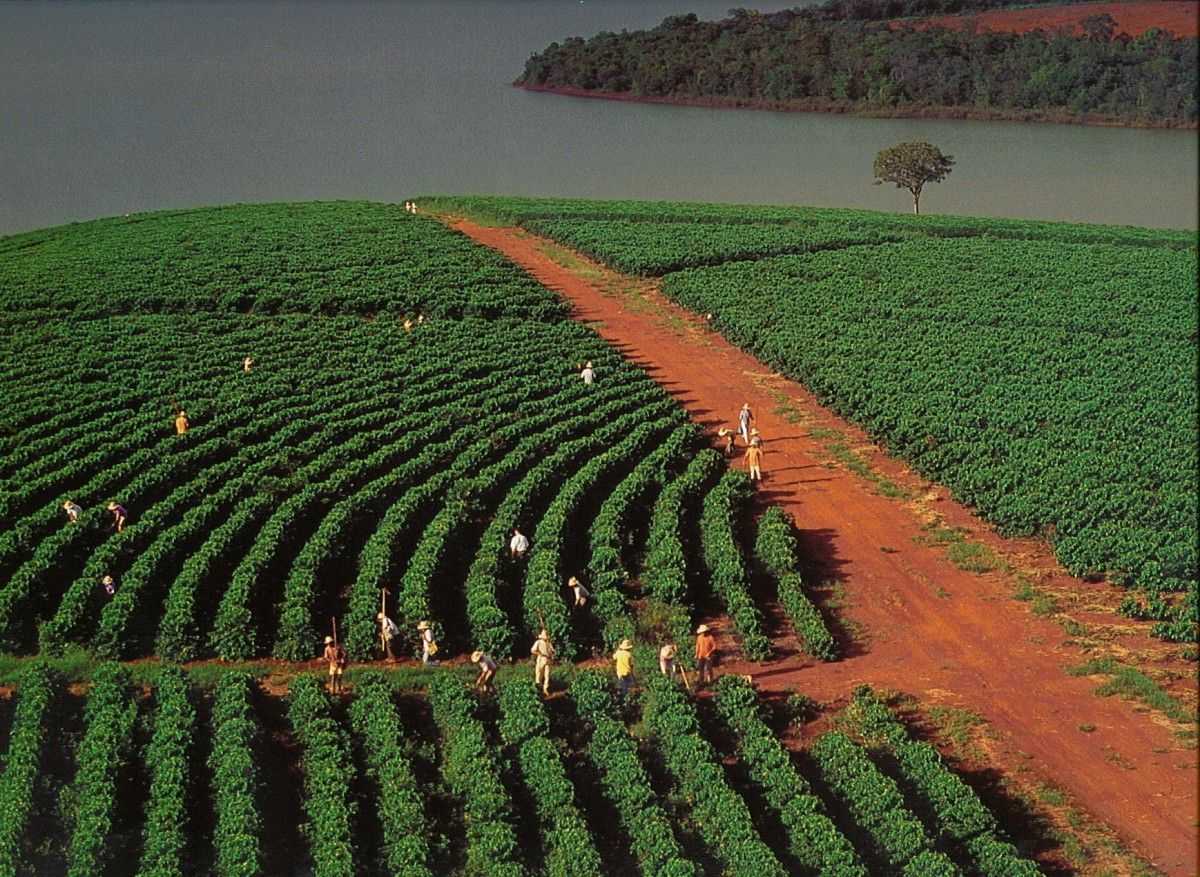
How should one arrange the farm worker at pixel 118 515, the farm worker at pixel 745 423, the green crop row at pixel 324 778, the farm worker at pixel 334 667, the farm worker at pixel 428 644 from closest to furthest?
the green crop row at pixel 324 778
the farm worker at pixel 334 667
the farm worker at pixel 428 644
the farm worker at pixel 118 515
the farm worker at pixel 745 423

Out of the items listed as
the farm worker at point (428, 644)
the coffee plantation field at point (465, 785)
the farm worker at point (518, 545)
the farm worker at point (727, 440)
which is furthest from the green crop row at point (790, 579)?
the farm worker at point (428, 644)

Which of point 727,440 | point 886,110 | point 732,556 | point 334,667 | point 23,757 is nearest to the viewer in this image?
point 23,757

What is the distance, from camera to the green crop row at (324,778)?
17.5 m

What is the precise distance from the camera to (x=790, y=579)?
26297 millimetres

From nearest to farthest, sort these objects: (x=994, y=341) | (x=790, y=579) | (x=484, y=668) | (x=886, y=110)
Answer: (x=484, y=668) < (x=790, y=579) < (x=994, y=341) < (x=886, y=110)

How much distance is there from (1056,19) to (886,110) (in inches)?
609

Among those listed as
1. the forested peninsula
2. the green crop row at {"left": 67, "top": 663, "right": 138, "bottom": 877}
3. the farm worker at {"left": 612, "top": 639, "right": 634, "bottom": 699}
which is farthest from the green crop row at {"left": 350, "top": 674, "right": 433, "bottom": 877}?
the forested peninsula

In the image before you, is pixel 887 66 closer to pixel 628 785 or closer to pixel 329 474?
pixel 329 474

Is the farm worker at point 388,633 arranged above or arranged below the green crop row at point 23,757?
above

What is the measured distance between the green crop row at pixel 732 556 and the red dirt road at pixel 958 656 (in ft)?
2.28

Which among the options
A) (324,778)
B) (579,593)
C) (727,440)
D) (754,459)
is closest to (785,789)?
(324,778)

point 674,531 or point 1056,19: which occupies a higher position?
point 1056,19

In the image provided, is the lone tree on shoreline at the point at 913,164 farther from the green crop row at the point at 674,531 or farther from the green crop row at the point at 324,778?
the green crop row at the point at 324,778

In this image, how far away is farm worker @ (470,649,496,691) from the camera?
73.4 feet
